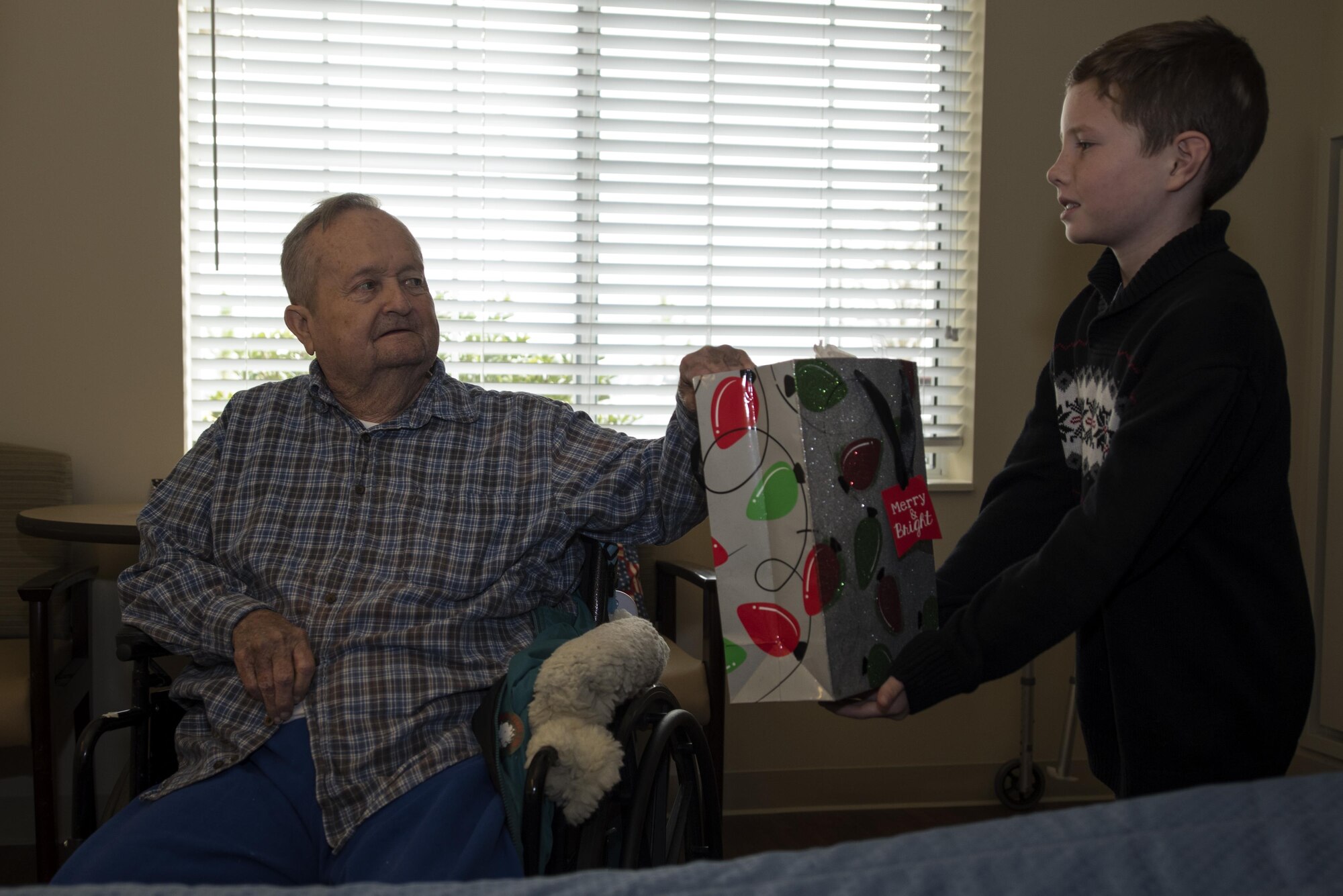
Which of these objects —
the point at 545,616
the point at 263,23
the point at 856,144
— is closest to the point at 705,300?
the point at 856,144

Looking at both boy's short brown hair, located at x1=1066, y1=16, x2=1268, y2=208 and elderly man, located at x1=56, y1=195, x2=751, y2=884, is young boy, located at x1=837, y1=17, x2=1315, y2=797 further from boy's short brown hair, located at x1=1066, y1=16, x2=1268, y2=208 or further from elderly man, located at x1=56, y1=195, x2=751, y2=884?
elderly man, located at x1=56, y1=195, x2=751, y2=884

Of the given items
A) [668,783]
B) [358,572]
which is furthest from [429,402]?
[668,783]

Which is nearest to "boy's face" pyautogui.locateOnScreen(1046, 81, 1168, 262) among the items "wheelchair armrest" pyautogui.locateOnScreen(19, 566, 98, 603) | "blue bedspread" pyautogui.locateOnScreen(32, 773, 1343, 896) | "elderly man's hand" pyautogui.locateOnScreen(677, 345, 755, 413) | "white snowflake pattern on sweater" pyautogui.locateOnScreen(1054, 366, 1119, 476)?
"white snowflake pattern on sweater" pyautogui.locateOnScreen(1054, 366, 1119, 476)

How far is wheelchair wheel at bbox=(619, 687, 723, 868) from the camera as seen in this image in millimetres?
1346

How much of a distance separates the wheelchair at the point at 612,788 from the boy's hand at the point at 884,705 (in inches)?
12.7

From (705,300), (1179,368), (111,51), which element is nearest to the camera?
(1179,368)

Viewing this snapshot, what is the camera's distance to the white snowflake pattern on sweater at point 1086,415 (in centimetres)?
114

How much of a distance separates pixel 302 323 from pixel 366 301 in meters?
0.15

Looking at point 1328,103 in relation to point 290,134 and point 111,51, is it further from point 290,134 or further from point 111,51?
point 111,51

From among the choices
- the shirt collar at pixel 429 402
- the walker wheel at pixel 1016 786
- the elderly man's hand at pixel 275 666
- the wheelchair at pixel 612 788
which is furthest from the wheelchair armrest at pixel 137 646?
the walker wheel at pixel 1016 786

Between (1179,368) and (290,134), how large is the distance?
8.35ft

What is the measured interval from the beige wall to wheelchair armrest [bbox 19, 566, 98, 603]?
20.8 inches

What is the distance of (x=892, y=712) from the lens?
1049mm

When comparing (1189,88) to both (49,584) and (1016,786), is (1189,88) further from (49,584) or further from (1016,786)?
(1016,786)
